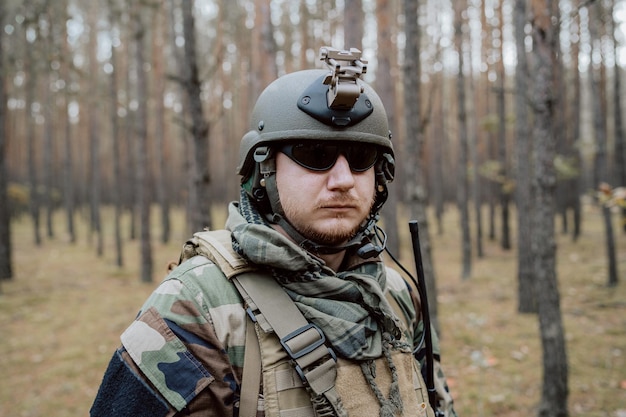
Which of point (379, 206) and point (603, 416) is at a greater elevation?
point (379, 206)

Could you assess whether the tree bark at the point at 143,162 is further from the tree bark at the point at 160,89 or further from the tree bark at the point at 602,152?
the tree bark at the point at 602,152

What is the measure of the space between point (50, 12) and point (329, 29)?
1059cm

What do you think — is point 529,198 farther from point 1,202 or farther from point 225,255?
point 1,202

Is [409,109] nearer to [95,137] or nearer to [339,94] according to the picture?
[339,94]

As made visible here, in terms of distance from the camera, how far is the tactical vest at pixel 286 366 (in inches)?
53.6

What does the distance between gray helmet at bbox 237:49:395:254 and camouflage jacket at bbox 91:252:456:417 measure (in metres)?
0.47

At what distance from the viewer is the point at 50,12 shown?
15688mm

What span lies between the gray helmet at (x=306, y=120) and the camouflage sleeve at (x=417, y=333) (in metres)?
0.32

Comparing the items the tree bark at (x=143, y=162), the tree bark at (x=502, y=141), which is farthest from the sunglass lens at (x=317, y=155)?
the tree bark at (x=143, y=162)

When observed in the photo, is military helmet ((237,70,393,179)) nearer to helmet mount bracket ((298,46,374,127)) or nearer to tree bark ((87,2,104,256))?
helmet mount bracket ((298,46,374,127))

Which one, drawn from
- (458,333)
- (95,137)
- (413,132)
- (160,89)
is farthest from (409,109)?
(95,137)

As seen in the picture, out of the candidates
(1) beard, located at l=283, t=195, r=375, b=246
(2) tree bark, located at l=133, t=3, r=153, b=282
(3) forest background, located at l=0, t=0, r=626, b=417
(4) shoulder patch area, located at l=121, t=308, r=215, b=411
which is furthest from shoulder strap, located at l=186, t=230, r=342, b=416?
(2) tree bark, located at l=133, t=3, r=153, b=282

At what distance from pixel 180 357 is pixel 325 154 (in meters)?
0.87

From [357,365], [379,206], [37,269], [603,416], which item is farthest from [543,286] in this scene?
[37,269]
